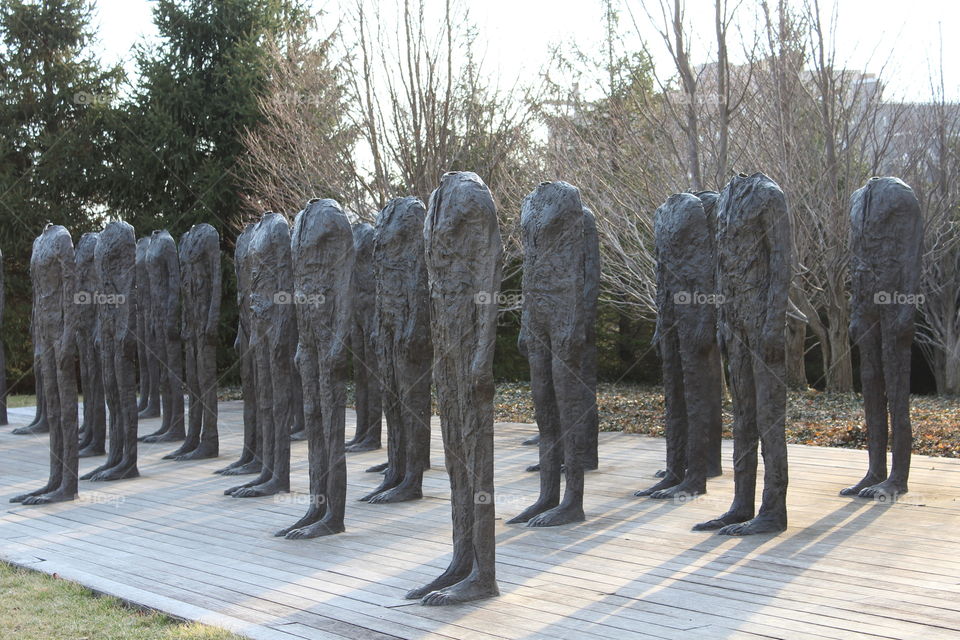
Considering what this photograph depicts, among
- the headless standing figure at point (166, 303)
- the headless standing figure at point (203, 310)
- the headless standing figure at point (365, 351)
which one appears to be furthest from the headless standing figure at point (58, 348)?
the headless standing figure at point (365, 351)

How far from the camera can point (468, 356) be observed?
5.82 metres

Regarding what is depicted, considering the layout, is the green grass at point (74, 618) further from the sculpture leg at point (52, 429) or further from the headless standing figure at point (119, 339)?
the headless standing figure at point (119, 339)

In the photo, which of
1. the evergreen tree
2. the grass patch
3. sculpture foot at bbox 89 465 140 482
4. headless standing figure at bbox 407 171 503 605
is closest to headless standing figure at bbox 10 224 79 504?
sculpture foot at bbox 89 465 140 482

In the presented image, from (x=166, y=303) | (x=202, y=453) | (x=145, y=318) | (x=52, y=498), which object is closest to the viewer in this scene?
(x=52, y=498)

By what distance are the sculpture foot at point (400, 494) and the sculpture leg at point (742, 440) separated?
8.86 ft

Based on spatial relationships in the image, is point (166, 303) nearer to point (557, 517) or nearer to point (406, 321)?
point (406, 321)

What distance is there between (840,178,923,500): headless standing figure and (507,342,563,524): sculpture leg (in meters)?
2.51

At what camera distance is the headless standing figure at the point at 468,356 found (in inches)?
226

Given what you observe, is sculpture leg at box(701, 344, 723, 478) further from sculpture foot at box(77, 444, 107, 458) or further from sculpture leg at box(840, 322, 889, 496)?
sculpture foot at box(77, 444, 107, 458)

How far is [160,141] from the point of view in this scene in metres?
22.1

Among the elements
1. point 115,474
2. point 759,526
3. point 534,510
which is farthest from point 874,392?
point 115,474

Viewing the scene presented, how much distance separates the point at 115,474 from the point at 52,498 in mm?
1142

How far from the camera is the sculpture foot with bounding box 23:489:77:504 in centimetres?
951

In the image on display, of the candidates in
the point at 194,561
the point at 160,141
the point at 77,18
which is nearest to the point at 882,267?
the point at 194,561
